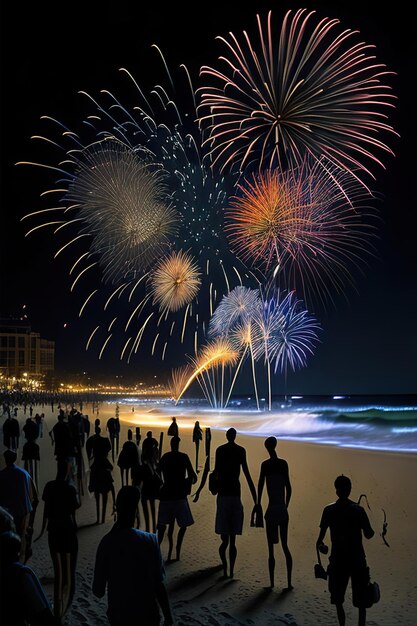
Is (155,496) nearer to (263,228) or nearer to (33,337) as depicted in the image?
(263,228)

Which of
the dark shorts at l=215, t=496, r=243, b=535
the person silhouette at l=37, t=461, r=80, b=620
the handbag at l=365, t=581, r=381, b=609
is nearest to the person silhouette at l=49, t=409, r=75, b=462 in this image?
the dark shorts at l=215, t=496, r=243, b=535

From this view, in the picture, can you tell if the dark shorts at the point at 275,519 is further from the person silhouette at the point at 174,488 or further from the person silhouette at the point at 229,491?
the person silhouette at the point at 174,488

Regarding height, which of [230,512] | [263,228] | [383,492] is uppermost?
[263,228]

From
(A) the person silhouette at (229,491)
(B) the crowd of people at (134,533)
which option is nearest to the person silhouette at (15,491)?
(B) the crowd of people at (134,533)

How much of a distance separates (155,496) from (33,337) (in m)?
131

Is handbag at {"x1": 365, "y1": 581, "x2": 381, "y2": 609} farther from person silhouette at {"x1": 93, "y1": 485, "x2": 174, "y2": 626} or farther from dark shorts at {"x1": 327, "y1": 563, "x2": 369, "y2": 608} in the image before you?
person silhouette at {"x1": 93, "y1": 485, "x2": 174, "y2": 626}

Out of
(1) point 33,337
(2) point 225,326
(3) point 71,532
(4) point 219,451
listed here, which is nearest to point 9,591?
(3) point 71,532

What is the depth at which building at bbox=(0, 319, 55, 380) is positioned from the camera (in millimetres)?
120562

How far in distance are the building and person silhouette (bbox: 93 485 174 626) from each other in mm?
115104

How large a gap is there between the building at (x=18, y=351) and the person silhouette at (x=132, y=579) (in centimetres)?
11510

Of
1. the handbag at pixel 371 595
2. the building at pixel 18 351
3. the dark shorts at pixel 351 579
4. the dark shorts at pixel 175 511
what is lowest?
the handbag at pixel 371 595

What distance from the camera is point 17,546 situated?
3.27 metres

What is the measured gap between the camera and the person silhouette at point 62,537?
19.5 feet

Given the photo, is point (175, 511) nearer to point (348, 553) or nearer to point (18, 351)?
point (348, 553)
